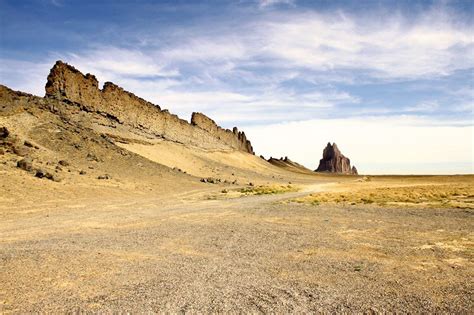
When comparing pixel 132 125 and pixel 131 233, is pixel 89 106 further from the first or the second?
pixel 131 233

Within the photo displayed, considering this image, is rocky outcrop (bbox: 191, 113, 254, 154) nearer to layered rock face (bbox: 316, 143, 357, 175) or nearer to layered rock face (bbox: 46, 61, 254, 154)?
layered rock face (bbox: 46, 61, 254, 154)

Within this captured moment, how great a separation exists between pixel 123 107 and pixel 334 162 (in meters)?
135

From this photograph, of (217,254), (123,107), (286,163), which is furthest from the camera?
(286,163)

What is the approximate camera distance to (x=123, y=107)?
70562mm

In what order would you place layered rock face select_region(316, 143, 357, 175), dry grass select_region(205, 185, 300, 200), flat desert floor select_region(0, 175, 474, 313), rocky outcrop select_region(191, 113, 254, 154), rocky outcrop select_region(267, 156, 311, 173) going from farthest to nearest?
1. layered rock face select_region(316, 143, 357, 175)
2. rocky outcrop select_region(267, 156, 311, 173)
3. rocky outcrop select_region(191, 113, 254, 154)
4. dry grass select_region(205, 185, 300, 200)
5. flat desert floor select_region(0, 175, 474, 313)

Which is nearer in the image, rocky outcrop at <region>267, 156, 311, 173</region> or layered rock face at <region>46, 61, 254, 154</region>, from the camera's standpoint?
layered rock face at <region>46, 61, 254, 154</region>

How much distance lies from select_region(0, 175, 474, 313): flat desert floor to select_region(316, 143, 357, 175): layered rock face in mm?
167612

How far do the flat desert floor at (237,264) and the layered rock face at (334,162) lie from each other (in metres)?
168

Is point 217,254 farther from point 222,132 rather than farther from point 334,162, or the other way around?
point 334,162

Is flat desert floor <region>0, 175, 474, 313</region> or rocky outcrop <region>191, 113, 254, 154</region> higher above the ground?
rocky outcrop <region>191, 113, 254, 154</region>

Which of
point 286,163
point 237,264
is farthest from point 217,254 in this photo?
point 286,163

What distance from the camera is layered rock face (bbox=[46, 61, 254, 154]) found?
193 feet

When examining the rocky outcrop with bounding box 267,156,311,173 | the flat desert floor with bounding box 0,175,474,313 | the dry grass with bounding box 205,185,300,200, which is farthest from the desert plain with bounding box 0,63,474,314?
Answer: the rocky outcrop with bounding box 267,156,311,173

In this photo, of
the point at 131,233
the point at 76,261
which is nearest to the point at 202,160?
the point at 131,233
